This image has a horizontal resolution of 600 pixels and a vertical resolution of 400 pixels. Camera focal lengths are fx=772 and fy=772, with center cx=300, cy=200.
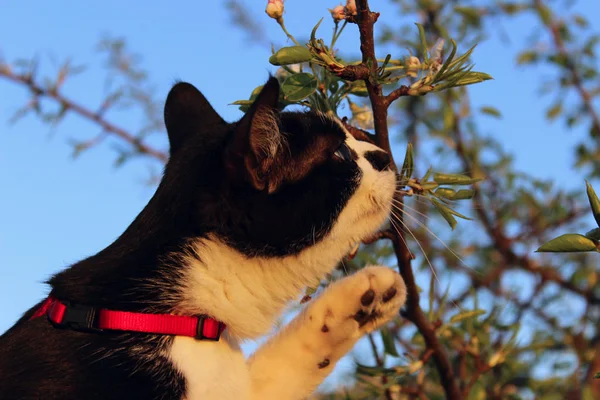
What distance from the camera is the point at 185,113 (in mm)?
2287

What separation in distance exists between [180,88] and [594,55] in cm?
193

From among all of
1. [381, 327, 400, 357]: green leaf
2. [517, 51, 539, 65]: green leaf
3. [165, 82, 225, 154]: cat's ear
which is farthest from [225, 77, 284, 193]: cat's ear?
[517, 51, 539, 65]: green leaf

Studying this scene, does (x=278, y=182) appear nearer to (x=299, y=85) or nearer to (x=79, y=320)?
(x=299, y=85)

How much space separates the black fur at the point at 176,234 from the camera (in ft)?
5.61

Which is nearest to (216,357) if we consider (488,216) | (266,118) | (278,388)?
(278,388)

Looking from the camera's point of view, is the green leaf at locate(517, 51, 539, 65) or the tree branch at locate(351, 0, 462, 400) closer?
the tree branch at locate(351, 0, 462, 400)

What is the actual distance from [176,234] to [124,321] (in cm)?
25

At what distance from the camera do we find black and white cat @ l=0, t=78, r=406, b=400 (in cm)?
174

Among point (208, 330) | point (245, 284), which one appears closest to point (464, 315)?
point (245, 284)

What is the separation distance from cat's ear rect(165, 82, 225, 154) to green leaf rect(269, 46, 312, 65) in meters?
0.63

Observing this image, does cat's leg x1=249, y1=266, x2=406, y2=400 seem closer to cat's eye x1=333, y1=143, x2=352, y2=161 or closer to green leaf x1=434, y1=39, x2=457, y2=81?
cat's eye x1=333, y1=143, x2=352, y2=161

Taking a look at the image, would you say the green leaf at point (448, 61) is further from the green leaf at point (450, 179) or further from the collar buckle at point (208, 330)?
the collar buckle at point (208, 330)

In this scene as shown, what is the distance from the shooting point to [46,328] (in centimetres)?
178

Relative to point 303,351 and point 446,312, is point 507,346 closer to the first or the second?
point 446,312
